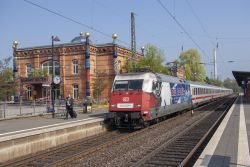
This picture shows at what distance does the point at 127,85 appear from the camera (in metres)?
19.6

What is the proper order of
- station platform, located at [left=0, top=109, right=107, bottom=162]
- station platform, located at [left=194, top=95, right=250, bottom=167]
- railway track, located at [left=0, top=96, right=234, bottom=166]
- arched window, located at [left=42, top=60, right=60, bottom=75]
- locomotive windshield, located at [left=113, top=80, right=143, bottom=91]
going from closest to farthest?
1. station platform, located at [left=194, top=95, right=250, bottom=167]
2. railway track, located at [left=0, top=96, right=234, bottom=166]
3. station platform, located at [left=0, top=109, right=107, bottom=162]
4. locomotive windshield, located at [left=113, top=80, right=143, bottom=91]
5. arched window, located at [left=42, top=60, right=60, bottom=75]

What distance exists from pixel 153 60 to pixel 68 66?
11865 millimetres

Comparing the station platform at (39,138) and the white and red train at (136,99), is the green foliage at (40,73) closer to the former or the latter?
the white and red train at (136,99)

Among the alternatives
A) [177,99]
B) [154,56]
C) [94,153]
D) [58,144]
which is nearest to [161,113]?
[177,99]

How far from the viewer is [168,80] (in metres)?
23.6

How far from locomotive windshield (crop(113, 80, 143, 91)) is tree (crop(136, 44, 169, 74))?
3354cm

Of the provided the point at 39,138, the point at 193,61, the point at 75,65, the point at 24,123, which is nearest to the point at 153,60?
the point at 75,65

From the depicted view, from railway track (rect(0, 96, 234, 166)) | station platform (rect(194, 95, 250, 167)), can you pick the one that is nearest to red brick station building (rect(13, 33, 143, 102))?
railway track (rect(0, 96, 234, 166))

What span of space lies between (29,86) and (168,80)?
34.8 m

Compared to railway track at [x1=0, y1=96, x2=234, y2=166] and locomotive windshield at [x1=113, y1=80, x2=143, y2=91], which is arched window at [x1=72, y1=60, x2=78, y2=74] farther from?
railway track at [x1=0, y1=96, x2=234, y2=166]

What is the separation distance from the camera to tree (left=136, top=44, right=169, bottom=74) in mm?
54625

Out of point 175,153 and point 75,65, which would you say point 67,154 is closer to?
point 175,153

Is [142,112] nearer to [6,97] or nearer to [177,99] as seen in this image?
[177,99]

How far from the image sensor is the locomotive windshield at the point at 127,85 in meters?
19.2
